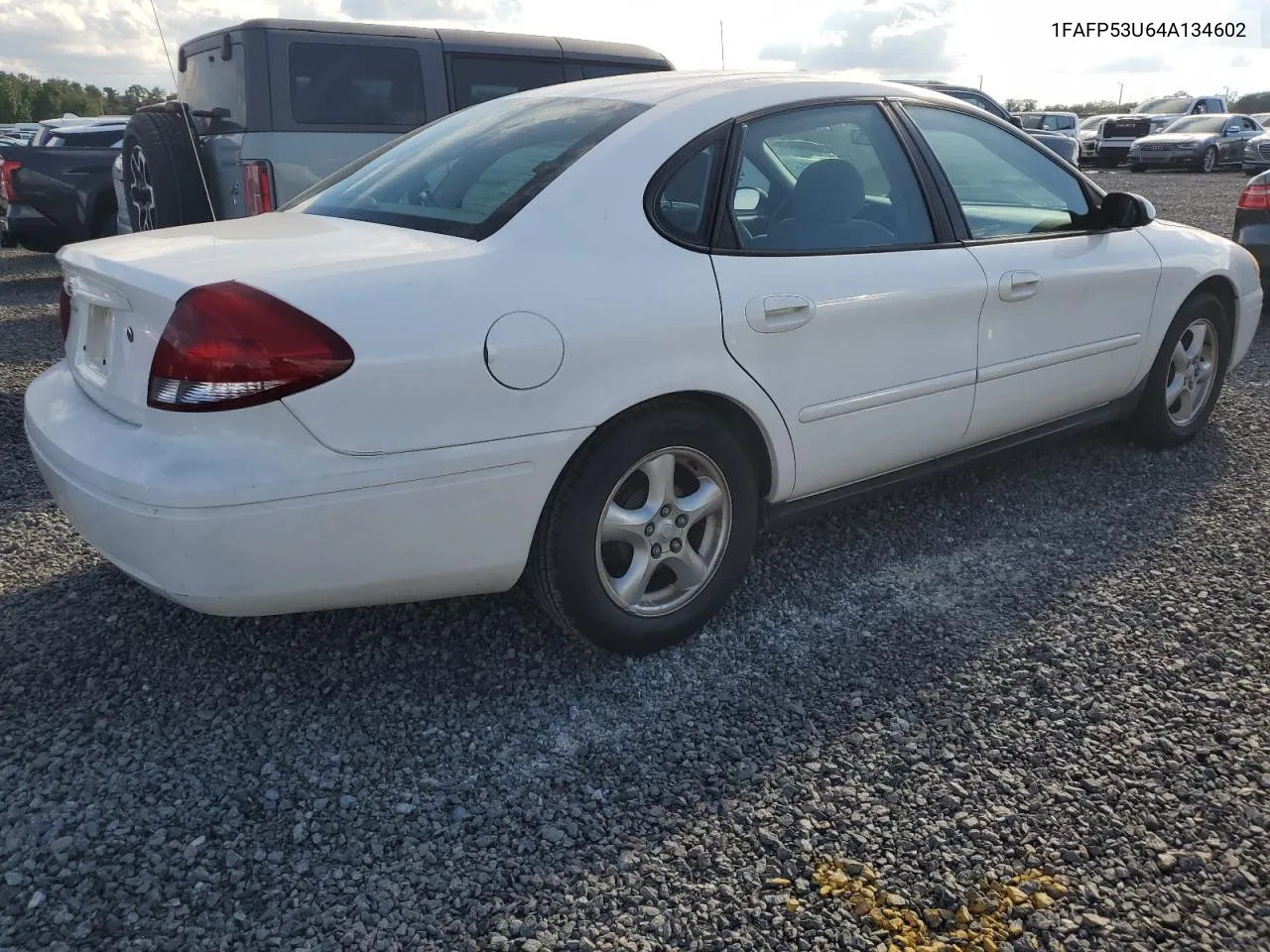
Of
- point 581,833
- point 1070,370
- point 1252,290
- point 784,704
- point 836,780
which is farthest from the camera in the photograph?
point 1252,290

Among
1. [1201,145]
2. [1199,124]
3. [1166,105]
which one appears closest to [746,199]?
[1201,145]

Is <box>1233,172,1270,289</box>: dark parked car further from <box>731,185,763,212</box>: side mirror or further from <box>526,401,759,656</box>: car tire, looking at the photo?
<box>526,401,759,656</box>: car tire

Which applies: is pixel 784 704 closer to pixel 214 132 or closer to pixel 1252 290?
pixel 1252 290

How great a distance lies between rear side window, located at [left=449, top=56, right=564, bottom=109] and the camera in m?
7.09

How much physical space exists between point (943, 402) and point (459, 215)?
1.68m

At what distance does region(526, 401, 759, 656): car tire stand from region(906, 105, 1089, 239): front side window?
131 centimetres

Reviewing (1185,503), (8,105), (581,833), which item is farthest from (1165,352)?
(8,105)

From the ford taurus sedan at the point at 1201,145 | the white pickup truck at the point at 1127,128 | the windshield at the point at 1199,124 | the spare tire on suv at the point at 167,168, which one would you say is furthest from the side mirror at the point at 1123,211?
the white pickup truck at the point at 1127,128

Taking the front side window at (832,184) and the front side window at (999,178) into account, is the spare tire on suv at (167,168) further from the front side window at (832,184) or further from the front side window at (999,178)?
the front side window at (999,178)

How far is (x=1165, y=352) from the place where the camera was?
4383 mm

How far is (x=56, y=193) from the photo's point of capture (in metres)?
9.55

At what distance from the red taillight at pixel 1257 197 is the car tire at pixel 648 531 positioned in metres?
5.65

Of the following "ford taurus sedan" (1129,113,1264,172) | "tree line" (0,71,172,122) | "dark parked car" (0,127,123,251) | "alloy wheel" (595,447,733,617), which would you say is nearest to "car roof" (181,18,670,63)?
"dark parked car" (0,127,123,251)

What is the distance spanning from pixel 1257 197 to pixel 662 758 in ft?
21.3
